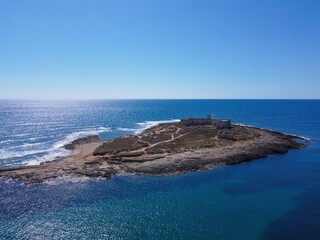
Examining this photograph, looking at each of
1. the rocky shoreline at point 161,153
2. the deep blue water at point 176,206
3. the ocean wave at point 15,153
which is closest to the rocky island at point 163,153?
the rocky shoreline at point 161,153

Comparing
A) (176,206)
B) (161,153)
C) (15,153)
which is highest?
(161,153)

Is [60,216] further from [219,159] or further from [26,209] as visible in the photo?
[219,159]

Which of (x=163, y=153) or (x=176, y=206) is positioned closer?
(x=176, y=206)

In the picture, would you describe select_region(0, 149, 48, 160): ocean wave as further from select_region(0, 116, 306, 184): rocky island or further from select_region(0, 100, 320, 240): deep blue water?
select_region(0, 100, 320, 240): deep blue water

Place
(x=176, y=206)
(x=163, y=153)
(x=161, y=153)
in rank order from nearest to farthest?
(x=176, y=206) → (x=163, y=153) → (x=161, y=153)

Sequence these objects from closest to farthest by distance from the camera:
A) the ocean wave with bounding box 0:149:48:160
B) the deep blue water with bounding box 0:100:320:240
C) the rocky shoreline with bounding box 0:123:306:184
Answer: the deep blue water with bounding box 0:100:320:240 < the rocky shoreline with bounding box 0:123:306:184 < the ocean wave with bounding box 0:149:48:160

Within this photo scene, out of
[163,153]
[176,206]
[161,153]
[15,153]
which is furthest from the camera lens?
[15,153]

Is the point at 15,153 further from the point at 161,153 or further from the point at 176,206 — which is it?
the point at 176,206

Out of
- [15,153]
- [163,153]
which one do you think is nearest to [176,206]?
[163,153]

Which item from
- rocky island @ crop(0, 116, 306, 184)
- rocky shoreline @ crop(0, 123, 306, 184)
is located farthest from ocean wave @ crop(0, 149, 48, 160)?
rocky island @ crop(0, 116, 306, 184)
